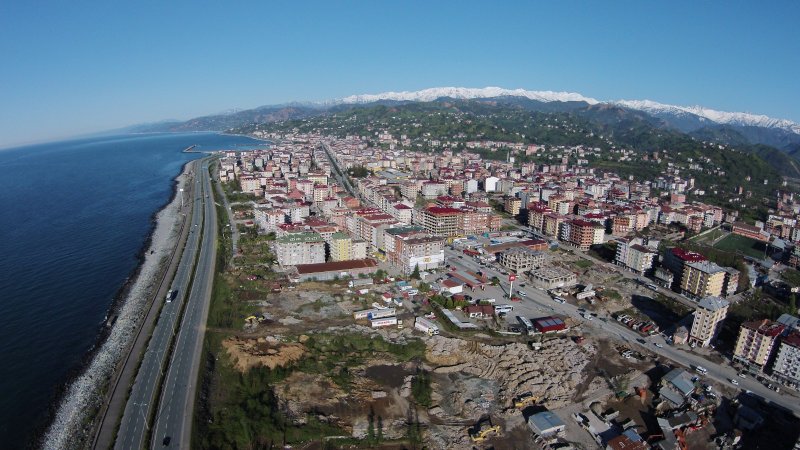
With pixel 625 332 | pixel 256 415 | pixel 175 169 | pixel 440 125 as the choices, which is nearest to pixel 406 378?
pixel 256 415

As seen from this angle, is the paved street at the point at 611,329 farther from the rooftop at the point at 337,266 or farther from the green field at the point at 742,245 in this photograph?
the green field at the point at 742,245

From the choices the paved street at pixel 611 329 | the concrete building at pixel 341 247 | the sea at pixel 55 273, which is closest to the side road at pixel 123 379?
the sea at pixel 55 273

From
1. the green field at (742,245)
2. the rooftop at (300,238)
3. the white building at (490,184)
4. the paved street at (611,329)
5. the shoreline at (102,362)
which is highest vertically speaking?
the rooftop at (300,238)

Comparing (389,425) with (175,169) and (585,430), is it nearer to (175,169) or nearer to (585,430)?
(585,430)

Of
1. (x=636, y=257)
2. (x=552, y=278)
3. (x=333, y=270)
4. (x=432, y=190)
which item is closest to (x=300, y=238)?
(x=333, y=270)

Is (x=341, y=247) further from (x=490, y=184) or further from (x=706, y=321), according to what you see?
(x=490, y=184)

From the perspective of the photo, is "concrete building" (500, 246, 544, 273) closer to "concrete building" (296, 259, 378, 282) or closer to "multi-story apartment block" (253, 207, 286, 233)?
"concrete building" (296, 259, 378, 282)
